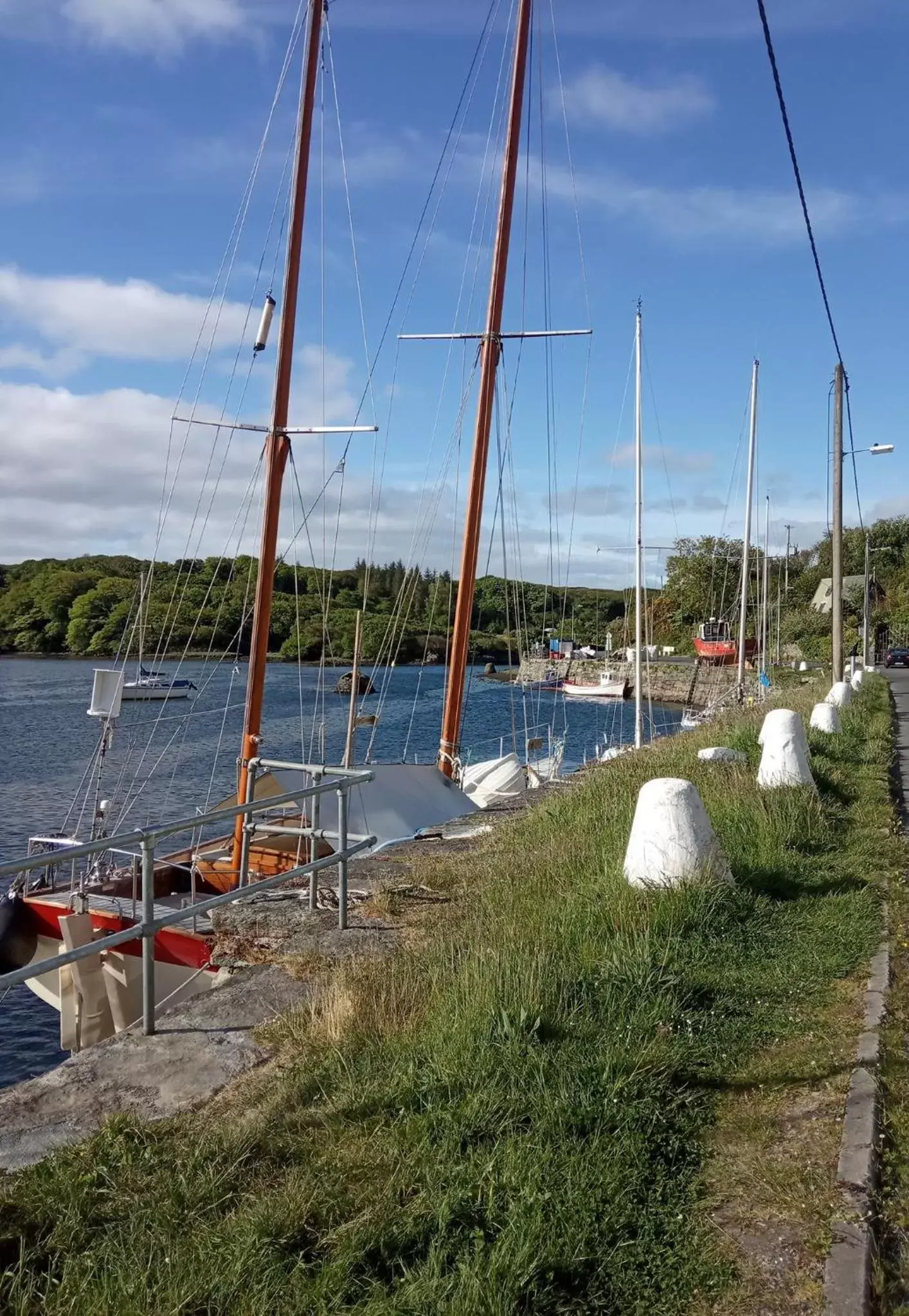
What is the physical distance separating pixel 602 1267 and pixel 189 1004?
2.68m

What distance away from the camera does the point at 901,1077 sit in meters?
3.96

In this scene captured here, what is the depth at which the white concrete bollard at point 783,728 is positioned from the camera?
9500 mm

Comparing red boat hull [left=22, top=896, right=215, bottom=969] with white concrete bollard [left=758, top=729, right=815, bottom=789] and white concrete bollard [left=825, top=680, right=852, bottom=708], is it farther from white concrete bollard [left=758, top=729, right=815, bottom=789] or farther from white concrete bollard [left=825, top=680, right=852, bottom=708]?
white concrete bollard [left=825, top=680, right=852, bottom=708]

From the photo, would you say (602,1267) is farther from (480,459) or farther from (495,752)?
(495,752)

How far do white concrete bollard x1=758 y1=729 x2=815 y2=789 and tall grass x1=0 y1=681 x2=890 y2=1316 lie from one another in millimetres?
3707

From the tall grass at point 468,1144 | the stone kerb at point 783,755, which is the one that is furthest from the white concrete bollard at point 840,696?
the tall grass at point 468,1144

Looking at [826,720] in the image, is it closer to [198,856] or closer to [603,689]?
[198,856]

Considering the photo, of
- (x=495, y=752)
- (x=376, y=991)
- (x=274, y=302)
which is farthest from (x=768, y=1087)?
(x=495, y=752)

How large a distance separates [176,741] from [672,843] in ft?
121

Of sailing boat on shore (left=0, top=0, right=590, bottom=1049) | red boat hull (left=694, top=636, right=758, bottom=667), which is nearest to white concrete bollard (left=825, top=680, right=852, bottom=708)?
sailing boat on shore (left=0, top=0, right=590, bottom=1049)

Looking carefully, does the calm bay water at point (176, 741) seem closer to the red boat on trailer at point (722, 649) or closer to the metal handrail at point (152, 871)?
the metal handrail at point (152, 871)

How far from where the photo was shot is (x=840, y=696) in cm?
1898

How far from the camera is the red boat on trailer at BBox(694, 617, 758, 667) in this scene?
204 ft

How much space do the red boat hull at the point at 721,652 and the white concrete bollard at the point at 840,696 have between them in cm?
4092
